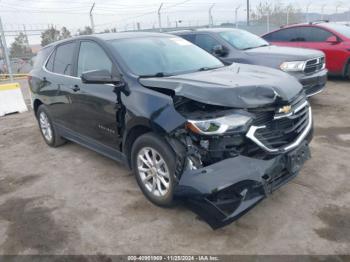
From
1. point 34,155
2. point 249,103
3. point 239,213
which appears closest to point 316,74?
point 249,103

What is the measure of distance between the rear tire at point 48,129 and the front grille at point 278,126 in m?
3.64

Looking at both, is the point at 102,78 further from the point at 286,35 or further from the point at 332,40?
the point at 286,35

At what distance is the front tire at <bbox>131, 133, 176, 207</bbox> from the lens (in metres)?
3.12

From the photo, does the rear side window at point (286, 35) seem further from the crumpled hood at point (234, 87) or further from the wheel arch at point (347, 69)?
the crumpled hood at point (234, 87)

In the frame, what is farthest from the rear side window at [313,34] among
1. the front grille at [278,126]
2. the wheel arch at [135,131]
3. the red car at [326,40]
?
the wheel arch at [135,131]

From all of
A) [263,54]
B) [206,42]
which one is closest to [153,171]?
[263,54]

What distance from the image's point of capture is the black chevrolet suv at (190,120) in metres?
2.80

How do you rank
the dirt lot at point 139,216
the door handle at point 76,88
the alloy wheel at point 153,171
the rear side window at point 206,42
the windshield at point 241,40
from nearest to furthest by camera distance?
the dirt lot at point 139,216
the alloy wheel at point 153,171
the door handle at point 76,88
the windshield at point 241,40
the rear side window at point 206,42

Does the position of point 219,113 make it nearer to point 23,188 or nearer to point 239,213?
point 239,213

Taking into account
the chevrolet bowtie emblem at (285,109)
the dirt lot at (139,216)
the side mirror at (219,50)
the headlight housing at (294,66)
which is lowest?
the dirt lot at (139,216)

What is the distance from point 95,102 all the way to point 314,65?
4.64 m

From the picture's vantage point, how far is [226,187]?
8.82 ft

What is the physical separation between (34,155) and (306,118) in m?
4.16

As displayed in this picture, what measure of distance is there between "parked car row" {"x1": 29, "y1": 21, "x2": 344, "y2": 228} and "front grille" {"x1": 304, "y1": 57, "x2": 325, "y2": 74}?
288cm
